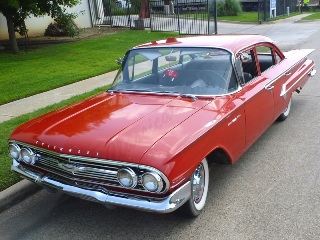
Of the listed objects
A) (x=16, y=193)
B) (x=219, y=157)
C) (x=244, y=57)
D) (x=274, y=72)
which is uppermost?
(x=244, y=57)

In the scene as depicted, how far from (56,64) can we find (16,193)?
766 cm

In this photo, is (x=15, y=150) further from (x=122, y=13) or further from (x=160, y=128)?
(x=122, y=13)

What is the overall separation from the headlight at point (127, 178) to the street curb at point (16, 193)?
1500mm

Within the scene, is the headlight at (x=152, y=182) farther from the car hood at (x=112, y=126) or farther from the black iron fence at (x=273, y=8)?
the black iron fence at (x=273, y=8)

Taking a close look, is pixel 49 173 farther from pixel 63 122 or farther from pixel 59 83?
pixel 59 83

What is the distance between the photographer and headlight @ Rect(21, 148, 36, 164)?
3.37 m

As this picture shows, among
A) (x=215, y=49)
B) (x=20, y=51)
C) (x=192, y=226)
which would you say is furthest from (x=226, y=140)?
(x=20, y=51)

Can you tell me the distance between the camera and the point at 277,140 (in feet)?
16.5

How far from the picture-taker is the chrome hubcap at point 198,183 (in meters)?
3.35

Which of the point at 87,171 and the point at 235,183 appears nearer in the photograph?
the point at 87,171

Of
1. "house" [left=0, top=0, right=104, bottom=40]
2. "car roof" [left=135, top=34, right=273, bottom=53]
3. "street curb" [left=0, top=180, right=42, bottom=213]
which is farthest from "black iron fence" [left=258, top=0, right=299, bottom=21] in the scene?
"street curb" [left=0, top=180, right=42, bottom=213]

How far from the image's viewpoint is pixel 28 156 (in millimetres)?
3393

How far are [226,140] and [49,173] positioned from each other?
1.66 meters

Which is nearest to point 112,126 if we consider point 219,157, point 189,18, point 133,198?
point 133,198
